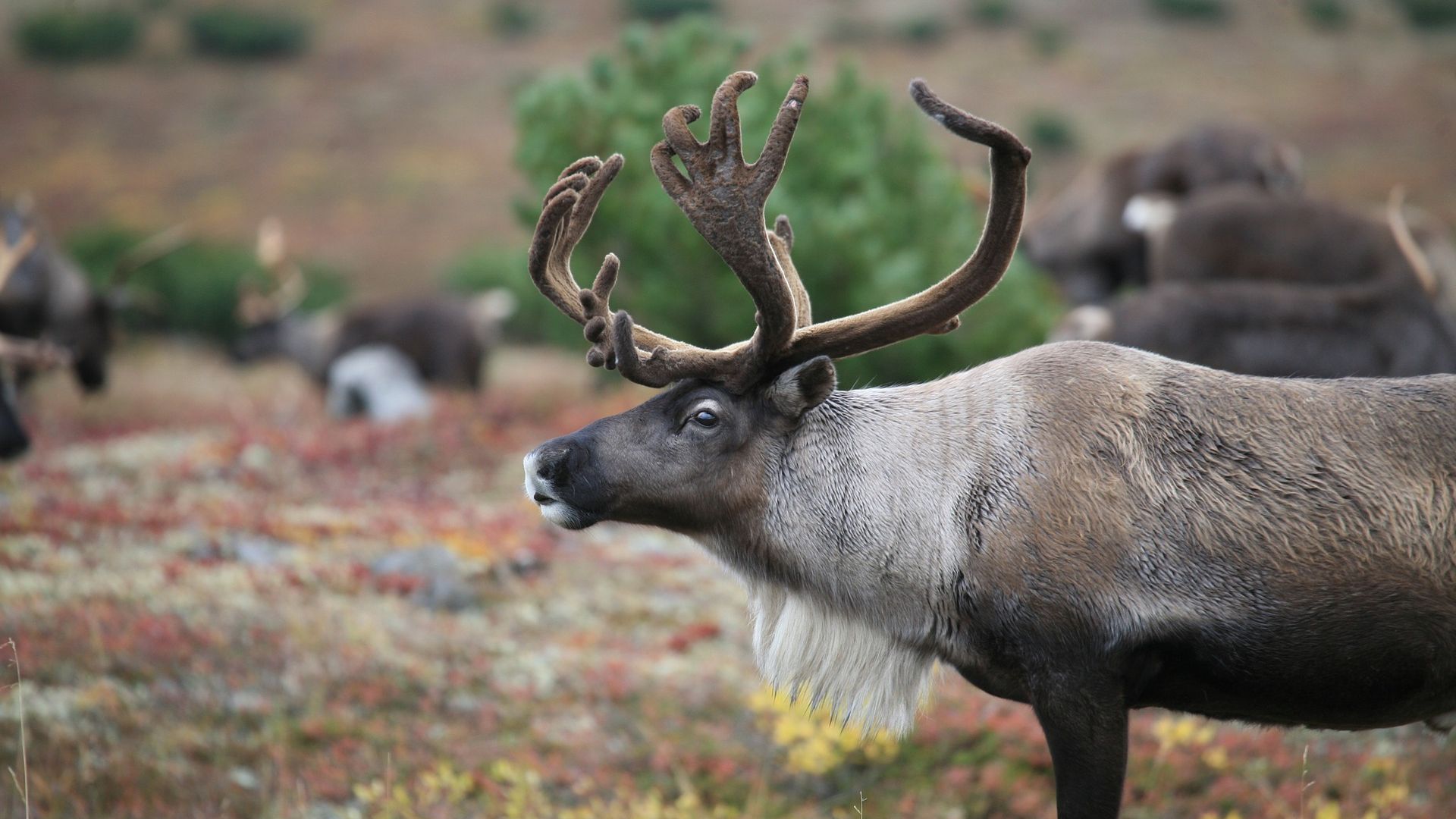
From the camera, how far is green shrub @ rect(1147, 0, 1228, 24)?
3956cm

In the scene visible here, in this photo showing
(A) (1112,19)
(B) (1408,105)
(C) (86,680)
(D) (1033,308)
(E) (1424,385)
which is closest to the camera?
(E) (1424,385)

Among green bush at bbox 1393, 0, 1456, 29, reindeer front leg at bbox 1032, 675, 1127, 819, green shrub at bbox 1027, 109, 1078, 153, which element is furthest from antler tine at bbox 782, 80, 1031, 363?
green bush at bbox 1393, 0, 1456, 29

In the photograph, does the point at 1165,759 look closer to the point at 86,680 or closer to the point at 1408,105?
the point at 86,680

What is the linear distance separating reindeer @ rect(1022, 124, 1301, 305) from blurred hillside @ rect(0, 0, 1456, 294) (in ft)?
38.4

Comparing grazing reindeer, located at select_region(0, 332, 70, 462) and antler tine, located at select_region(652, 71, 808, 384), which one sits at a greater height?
antler tine, located at select_region(652, 71, 808, 384)

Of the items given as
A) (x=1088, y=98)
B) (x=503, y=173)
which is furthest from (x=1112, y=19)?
(x=503, y=173)

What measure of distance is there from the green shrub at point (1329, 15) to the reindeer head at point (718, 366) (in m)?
39.8

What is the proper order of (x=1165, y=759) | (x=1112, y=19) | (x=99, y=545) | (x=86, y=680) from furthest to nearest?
(x=1112, y=19) < (x=99, y=545) < (x=86, y=680) < (x=1165, y=759)

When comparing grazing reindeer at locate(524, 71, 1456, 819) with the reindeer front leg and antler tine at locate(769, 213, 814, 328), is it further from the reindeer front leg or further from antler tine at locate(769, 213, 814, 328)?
antler tine at locate(769, 213, 814, 328)

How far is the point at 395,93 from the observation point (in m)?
35.2

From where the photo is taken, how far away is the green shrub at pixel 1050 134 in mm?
31656

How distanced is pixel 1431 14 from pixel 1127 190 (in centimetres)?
2717

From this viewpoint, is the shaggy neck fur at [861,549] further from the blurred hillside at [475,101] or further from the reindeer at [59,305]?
the blurred hillside at [475,101]

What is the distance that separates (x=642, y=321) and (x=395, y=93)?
26.7 metres
